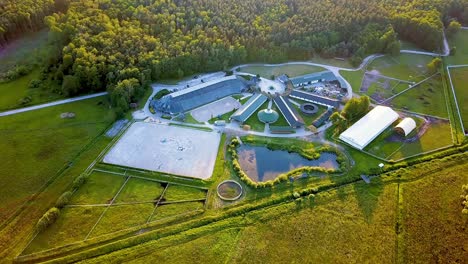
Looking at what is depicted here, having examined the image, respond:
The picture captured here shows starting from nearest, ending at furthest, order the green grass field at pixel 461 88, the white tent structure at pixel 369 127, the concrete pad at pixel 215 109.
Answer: the white tent structure at pixel 369 127
the concrete pad at pixel 215 109
the green grass field at pixel 461 88

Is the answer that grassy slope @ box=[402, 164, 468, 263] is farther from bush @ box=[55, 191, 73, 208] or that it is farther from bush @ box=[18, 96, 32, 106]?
bush @ box=[18, 96, 32, 106]

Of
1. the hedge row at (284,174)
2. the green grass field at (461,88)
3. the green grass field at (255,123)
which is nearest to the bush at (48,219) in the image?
the hedge row at (284,174)

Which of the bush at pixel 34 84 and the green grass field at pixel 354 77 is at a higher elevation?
Result: the bush at pixel 34 84

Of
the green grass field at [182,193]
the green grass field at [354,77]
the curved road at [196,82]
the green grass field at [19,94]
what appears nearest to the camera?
the green grass field at [182,193]

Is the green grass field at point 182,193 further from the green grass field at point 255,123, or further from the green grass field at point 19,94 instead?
the green grass field at point 19,94

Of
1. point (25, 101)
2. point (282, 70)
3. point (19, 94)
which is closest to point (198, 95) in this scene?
point (282, 70)
